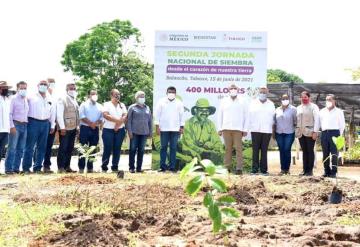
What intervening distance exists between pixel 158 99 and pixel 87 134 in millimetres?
1749

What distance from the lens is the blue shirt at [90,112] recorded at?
1195 centimetres

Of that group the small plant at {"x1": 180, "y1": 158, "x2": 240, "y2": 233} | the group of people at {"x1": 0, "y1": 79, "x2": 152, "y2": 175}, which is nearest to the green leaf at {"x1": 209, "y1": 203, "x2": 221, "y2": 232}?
the small plant at {"x1": 180, "y1": 158, "x2": 240, "y2": 233}

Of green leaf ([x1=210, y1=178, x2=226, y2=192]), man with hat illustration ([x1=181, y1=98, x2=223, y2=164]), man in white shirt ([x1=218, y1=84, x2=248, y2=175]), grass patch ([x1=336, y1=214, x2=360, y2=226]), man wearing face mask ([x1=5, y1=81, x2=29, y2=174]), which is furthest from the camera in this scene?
man with hat illustration ([x1=181, y1=98, x2=223, y2=164])

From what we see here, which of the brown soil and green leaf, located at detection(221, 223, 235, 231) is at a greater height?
green leaf, located at detection(221, 223, 235, 231)

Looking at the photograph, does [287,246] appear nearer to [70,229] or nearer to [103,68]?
[70,229]

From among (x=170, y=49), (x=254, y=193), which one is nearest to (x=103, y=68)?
(x=170, y=49)

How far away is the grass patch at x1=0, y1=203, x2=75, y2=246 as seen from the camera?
4941mm

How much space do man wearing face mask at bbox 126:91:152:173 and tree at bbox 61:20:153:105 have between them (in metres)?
23.1

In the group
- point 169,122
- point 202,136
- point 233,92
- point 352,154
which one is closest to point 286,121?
point 233,92

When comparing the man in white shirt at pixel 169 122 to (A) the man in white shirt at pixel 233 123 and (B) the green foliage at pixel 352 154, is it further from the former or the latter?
(B) the green foliage at pixel 352 154

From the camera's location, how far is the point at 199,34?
512 inches

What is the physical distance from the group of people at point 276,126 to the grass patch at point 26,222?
20.0 ft

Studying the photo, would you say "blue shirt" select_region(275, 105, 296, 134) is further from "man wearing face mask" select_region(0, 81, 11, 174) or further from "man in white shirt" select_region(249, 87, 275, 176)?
"man wearing face mask" select_region(0, 81, 11, 174)

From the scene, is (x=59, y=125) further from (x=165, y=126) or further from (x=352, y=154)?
(x=352, y=154)
